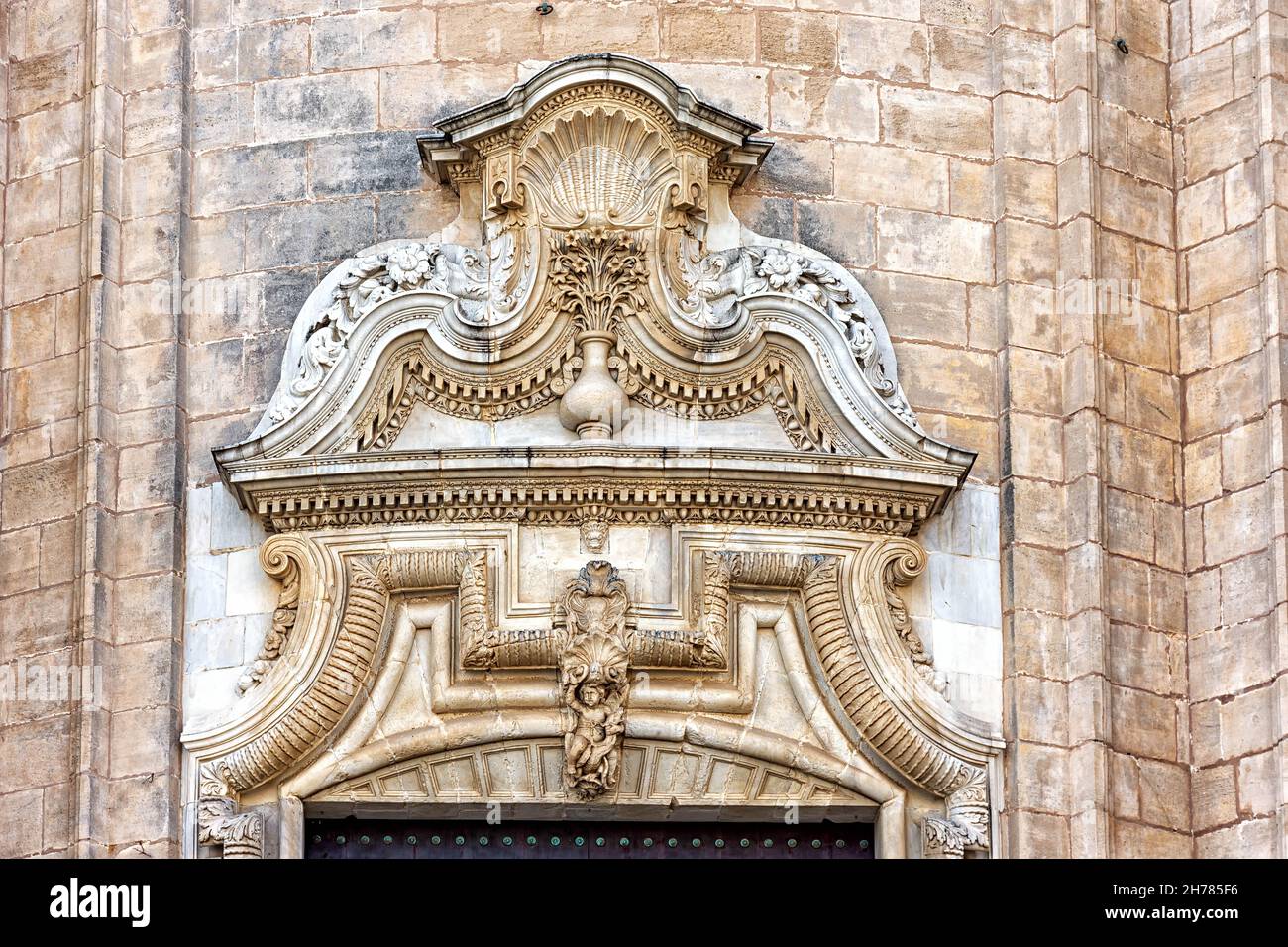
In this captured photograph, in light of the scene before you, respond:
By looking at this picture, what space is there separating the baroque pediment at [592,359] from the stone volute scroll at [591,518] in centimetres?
2

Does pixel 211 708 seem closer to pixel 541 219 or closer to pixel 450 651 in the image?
pixel 450 651

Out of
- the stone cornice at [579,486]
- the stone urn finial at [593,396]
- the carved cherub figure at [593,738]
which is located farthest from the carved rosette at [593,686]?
the stone urn finial at [593,396]

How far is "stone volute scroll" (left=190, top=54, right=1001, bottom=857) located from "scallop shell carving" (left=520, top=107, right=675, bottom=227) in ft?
0.06

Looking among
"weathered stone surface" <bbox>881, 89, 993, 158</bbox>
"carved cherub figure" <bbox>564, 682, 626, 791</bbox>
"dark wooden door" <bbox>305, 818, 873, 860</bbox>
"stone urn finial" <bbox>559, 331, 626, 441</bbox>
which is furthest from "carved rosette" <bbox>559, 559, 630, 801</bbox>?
"weathered stone surface" <bbox>881, 89, 993, 158</bbox>

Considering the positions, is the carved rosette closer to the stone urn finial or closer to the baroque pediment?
the baroque pediment

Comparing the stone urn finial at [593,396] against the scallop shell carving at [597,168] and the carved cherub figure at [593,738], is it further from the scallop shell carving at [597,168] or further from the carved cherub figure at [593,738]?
the carved cherub figure at [593,738]

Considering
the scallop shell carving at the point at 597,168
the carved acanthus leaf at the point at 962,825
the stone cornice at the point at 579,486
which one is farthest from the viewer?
the scallop shell carving at the point at 597,168

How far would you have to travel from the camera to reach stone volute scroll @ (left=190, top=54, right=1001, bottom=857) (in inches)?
1024

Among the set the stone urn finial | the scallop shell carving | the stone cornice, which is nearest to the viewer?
the stone cornice

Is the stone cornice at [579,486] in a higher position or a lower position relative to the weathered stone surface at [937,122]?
lower

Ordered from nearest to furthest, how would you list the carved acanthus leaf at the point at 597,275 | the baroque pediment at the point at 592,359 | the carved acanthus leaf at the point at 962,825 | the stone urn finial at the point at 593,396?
the carved acanthus leaf at the point at 962,825, the baroque pediment at the point at 592,359, the stone urn finial at the point at 593,396, the carved acanthus leaf at the point at 597,275

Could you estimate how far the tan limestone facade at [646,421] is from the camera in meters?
26.1

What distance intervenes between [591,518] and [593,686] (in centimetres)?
104

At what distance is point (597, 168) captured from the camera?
2695 centimetres
